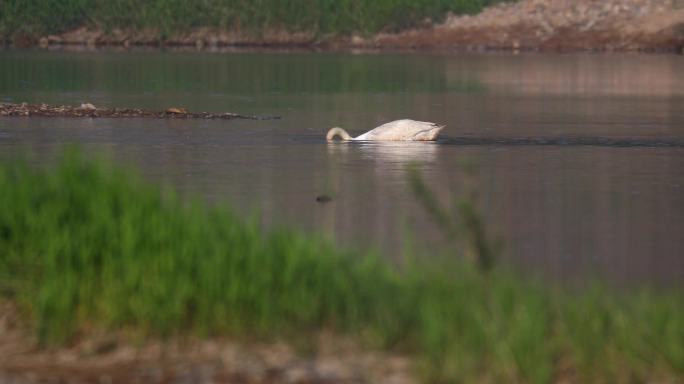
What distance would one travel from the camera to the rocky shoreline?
6175cm

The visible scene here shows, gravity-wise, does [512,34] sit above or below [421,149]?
above

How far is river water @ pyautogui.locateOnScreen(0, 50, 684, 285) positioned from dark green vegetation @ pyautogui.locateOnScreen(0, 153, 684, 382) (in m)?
2.32

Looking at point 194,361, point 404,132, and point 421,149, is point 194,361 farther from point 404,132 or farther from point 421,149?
point 404,132

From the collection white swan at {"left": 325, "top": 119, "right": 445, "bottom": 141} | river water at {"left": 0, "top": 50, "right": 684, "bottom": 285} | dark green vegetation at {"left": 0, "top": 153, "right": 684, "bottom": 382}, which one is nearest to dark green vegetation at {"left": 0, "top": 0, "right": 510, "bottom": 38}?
river water at {"left": 0, "top": 50, "right": 684, "bottom": 285}

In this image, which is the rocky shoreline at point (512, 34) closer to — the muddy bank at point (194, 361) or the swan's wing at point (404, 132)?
the swan's wing at point (404, 132)

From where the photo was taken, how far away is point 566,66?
46531 mm

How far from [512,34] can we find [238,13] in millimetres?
11418

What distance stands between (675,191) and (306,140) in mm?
6905

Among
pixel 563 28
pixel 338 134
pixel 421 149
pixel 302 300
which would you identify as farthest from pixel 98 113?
pixel 563 28

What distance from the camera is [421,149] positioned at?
19516 millimetres

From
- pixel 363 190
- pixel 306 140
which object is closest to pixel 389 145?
pixel 306 140

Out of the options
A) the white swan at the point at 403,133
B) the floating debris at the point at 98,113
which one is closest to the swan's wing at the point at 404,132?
the white swan at the point at 403,133

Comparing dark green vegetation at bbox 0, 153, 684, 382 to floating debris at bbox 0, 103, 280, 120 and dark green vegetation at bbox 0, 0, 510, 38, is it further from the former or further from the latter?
dark green vegetation at bbox 0, 0, 510, 38

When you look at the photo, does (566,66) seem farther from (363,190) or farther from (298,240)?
(298,240)
